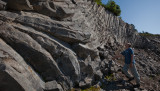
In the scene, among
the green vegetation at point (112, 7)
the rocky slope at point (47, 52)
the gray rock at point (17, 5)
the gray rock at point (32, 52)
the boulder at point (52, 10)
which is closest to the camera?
the rocky slope at point (47, 52)

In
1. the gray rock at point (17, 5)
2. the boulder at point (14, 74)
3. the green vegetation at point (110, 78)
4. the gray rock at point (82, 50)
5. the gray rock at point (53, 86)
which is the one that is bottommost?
the green vegetation at point (110, 78)

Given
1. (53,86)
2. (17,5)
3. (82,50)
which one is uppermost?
(17,5)

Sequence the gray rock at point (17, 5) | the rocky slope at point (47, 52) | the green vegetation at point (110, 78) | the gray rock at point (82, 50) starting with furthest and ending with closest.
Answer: the green vegetation at point (110, 78), the gray rock at point (82, 50), the gray rock at point (17, 5), the rocky slope at point (47, 52)

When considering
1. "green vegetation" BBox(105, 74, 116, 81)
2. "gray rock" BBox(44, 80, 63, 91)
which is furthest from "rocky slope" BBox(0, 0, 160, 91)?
"green vegetation" BBox(105, 74, 116, 81)

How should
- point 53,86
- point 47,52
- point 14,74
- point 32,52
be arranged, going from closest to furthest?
point 14,74 < point 53,86 < point 32,52 < point 47,52

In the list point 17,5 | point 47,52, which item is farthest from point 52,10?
point 47,52

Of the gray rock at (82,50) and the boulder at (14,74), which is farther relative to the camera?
the gray rock at (82,50)

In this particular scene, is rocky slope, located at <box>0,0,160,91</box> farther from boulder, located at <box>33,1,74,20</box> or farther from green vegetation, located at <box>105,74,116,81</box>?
green vegetation, located at <box>105,74,116,81</box>

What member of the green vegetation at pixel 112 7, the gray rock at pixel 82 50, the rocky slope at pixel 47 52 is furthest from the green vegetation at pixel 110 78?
the green vegetation at pixel 112 7

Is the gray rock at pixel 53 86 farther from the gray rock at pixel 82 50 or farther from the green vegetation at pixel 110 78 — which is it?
the green vegetation at pixel 110 78

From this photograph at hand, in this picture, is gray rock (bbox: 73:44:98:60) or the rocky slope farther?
gray rock (bbox: 73:44:98:60)

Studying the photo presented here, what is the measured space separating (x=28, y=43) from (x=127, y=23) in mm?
22932

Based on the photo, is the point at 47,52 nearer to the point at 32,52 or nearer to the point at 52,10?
the point at 32,52

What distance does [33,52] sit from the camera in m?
7.38
